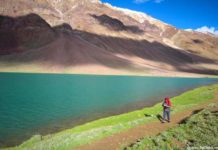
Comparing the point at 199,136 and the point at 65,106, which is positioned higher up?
the point at 65,106

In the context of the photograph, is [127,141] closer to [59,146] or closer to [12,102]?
[59,146]

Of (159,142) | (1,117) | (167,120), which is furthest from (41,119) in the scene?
(159,142)

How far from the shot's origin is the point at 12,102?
57156mm

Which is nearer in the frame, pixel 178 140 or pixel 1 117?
pixel 178 140

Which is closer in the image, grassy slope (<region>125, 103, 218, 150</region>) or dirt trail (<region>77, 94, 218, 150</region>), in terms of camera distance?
grassy slope (<region>125, 103, 218, 150</region>)

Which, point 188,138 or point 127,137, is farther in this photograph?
point 127,137

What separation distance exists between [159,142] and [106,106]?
38.8m

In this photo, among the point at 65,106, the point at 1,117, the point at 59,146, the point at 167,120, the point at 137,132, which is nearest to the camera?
the point at 59,146

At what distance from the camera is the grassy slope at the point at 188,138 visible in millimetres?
17234

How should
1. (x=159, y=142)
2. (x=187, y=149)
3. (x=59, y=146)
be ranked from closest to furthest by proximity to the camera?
(x=187, y=149)
(x=159, y=142)
(x=59, y=146)

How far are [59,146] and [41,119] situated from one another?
22149 mm

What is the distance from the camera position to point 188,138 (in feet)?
61.9

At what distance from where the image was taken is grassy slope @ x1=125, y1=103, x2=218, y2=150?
17.2 metres

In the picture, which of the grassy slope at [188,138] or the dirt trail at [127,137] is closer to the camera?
the grassy slope at [188,138]
